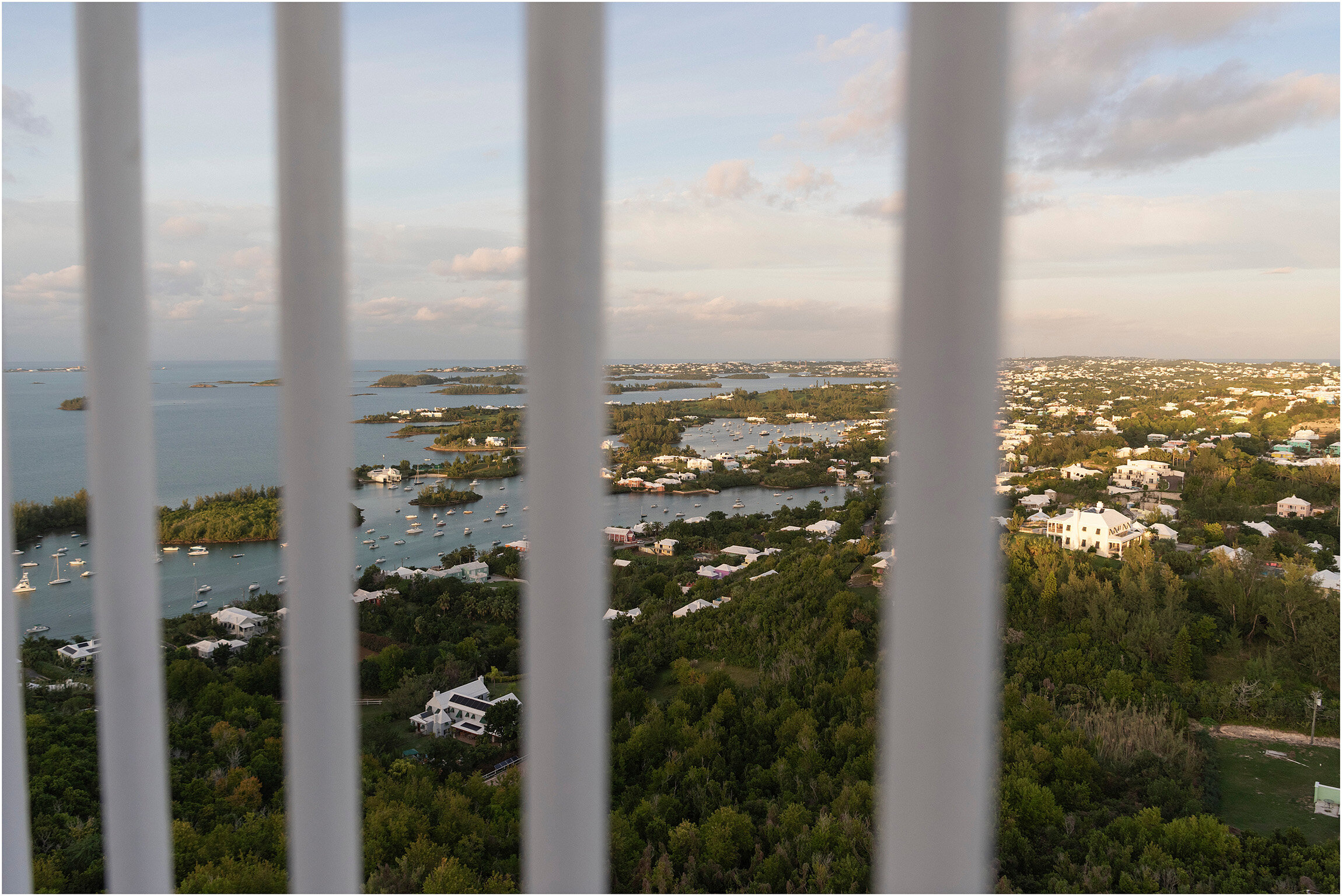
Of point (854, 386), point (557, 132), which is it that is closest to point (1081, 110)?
point (557, 132)

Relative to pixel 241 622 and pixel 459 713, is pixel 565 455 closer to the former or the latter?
pixel 459 713

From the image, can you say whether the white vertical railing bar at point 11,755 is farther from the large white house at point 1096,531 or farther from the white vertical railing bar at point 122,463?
the large white house at point 1096,531

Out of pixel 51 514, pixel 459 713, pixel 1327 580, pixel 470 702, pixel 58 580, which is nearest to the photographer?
pixel 459 713

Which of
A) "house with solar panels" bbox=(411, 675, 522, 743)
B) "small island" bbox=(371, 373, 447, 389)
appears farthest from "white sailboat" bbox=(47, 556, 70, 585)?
"house with solar panels" bbox=(411, 675, 522, 743)

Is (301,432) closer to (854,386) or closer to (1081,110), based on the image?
(1081,110)

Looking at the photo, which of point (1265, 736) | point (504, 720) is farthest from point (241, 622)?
point (1265, 736)

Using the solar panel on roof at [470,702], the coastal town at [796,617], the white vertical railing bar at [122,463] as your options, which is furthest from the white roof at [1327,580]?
the white vertical railing bar at [122,463]
